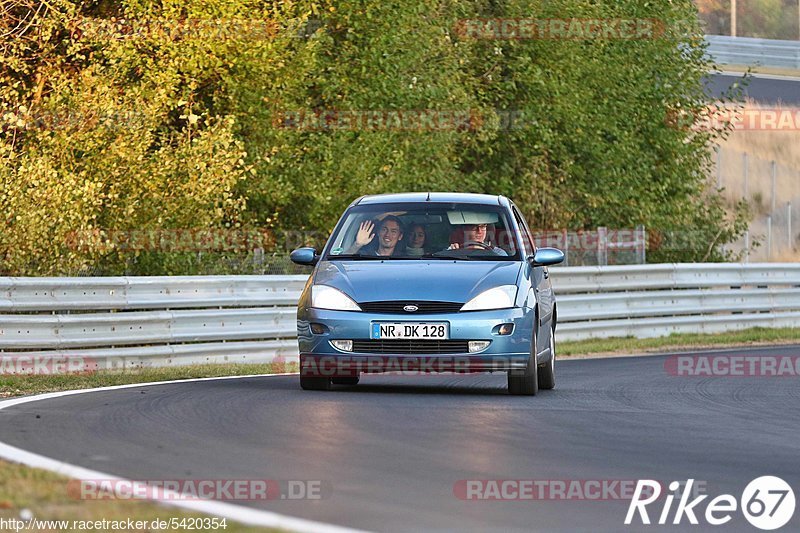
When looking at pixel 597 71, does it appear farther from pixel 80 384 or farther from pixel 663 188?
pixel 80 384

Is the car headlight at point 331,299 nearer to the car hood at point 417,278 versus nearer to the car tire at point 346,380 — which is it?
the car hood at point 417,278

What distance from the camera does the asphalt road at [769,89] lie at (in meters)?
48.5

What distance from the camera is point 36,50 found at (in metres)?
22.1

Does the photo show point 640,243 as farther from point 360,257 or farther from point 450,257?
point 360,257

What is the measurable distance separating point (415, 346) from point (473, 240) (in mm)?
1567

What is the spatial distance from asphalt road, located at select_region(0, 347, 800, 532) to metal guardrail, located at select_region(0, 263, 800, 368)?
2.40 m

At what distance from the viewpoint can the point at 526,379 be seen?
12484 millimetres

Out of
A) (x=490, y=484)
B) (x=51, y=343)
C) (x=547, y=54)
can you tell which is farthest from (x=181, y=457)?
(x=547, y=54)

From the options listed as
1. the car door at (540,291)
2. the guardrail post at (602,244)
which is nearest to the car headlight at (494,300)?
the car door at (540,291)

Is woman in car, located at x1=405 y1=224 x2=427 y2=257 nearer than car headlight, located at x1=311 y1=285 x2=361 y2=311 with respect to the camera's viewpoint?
No

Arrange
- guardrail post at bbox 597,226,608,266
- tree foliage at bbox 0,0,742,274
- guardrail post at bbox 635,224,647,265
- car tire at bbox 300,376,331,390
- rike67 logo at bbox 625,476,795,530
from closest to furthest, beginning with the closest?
rike67 logo at bbox 625,476,795,530
car tire at bbox 300,376,331,390
tree foliage at bbox 0,0,742,274
guardrail post at bbox 597,226,608,266
guardrail post at bbox 635,224,647,265

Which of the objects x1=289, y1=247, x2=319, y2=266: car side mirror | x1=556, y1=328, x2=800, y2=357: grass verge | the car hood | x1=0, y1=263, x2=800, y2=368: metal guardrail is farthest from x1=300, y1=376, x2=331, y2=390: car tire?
x1=556, y1=328, x2=800, y2=357: grass verge

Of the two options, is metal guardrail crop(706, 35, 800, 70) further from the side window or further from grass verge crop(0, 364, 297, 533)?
grass verge crop(0, 364, 297, 533)

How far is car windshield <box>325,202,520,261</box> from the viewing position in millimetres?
13055
